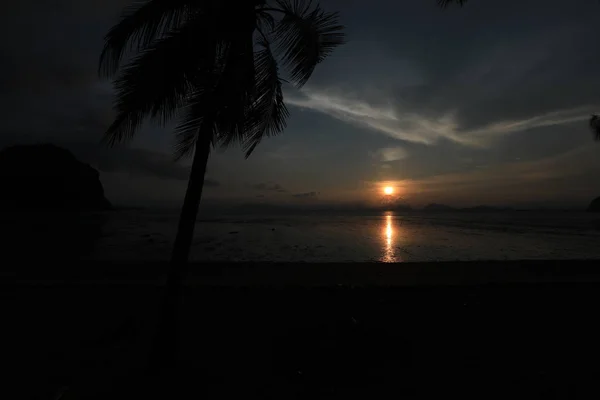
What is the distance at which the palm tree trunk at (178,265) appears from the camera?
15.6 ft

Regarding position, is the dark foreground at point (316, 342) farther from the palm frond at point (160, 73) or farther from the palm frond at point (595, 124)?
the palm frond at point (595, 124)

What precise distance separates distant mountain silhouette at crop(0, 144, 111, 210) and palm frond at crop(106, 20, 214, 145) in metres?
124

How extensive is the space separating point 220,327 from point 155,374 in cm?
235

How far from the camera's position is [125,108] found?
449 cm

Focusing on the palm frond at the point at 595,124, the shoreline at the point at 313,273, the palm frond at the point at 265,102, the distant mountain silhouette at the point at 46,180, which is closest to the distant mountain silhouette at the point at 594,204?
the palm frond at the point at 595,124

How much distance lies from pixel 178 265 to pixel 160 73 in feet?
9.16

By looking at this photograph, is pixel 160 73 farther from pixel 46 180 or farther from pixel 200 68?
pixel 46 180

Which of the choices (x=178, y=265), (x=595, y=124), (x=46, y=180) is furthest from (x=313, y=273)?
(x=46, y=180)

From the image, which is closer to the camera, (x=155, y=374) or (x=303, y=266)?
(x=155, y=374)

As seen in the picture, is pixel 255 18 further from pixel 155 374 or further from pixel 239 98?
pixel 155 374

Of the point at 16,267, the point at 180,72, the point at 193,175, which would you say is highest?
the point at 180,72

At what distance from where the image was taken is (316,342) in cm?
620

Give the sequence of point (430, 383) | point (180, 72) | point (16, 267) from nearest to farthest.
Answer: point (180, 72) → point (430, 383) → point (16, 267)

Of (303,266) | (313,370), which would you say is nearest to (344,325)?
(313,370)
